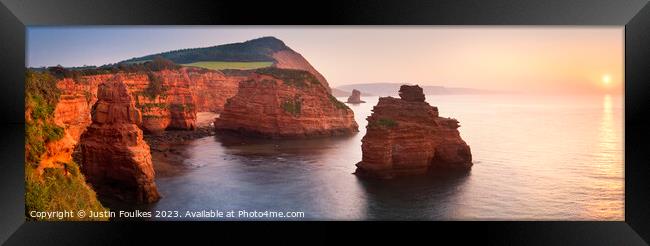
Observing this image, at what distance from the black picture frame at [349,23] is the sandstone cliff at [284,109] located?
11.0ft

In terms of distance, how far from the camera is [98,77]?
10156 mm

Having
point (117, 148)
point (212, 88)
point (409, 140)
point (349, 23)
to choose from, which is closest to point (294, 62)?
point (212, 88)

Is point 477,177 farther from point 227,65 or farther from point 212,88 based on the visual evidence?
point 212,88

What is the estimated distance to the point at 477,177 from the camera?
10.2 meters

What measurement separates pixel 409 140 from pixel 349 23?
4.30m

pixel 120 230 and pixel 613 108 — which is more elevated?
pixel 613 108

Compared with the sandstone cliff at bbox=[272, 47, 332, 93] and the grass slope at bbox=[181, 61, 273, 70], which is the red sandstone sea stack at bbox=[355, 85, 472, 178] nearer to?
the sandstone cliff at bbox=[272, 47, 332, 93]

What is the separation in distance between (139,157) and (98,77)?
70.8 inches

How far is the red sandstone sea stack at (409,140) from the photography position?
1071 cm

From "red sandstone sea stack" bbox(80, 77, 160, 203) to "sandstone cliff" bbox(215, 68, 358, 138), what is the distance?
8.23ft

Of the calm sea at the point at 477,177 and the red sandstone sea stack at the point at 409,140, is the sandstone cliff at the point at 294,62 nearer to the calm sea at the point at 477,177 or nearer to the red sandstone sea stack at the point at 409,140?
the calm sea at the point at 477,177

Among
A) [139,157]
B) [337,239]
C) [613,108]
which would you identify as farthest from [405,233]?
[139,157]

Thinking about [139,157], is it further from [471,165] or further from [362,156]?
[471,165]

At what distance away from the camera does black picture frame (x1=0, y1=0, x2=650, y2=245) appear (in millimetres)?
8062
